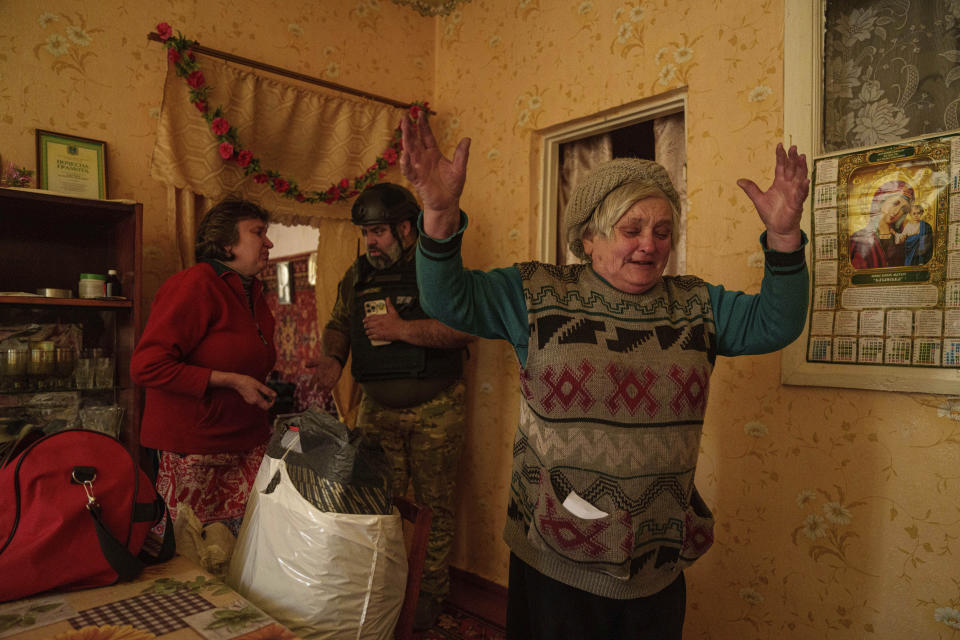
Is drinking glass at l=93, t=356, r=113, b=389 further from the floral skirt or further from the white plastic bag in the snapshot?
the white plastic bag

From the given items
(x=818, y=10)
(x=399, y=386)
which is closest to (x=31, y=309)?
(x=399, y=386)

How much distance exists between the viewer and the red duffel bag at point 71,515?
91 cm

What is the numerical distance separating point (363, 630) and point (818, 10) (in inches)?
81.0

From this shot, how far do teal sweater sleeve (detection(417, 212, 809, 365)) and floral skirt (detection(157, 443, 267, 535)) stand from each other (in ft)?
3.50

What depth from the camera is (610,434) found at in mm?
1179

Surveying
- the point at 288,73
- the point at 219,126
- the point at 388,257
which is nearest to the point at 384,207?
the point at 388,257

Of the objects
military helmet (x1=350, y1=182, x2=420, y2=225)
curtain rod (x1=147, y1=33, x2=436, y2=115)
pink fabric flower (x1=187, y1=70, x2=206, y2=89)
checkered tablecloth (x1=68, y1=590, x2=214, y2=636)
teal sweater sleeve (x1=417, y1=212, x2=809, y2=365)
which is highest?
curtain rod (x1=147, y1=33, x2=436, y2=115)

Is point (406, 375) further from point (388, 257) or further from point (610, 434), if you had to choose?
point (610, 434)

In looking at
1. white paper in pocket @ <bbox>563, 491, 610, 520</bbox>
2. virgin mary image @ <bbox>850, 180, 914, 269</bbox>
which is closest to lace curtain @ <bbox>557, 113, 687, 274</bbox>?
virgin mary image @ <bbox>850, 180, 914, 269</bbox>

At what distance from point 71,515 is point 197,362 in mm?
1004

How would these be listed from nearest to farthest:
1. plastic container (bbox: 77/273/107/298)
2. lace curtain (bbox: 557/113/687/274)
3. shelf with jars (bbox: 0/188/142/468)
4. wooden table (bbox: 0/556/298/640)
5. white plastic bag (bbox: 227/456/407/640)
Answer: wooden table (bbox: 0/556/298/640), white plastic bag (bbox: 227/456/407/640), shelf with jars (bbox: 0/188/142/468), plastic container (bbox: 77/273/107/298), lace curtain (bbox: 557/113/687/274)

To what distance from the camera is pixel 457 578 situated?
290 centimetres

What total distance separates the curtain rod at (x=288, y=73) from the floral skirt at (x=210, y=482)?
5.27ft

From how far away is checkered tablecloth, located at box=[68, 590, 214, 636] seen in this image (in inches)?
33.9
